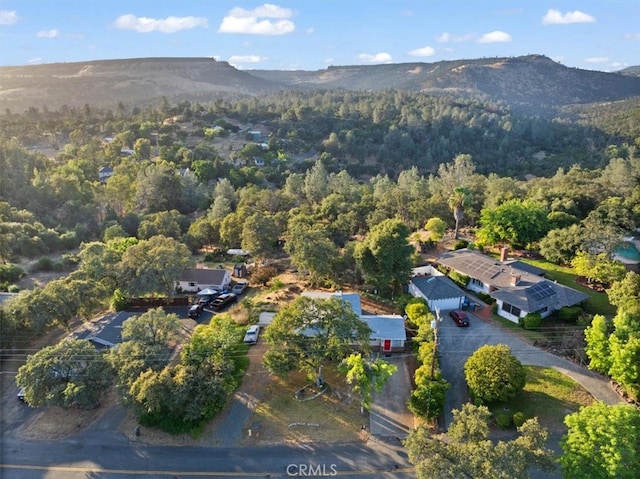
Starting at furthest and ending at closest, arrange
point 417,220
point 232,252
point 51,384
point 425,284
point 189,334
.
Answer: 1. point 417,220
2. point 232,252
3. point 425,284
4. point 189,334
5. point 51,384

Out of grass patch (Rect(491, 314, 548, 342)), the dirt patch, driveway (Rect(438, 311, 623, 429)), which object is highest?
grass patch (Rect(491, 314, 548, 342))

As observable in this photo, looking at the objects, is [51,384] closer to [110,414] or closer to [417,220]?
[110,414]

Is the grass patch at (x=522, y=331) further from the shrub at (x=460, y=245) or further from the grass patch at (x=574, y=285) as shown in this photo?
the shrub at (x=460, y=245)

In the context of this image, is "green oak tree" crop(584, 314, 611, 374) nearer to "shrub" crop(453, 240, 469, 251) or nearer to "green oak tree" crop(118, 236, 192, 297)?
"shrub" crop(453, 240, 469, 251)

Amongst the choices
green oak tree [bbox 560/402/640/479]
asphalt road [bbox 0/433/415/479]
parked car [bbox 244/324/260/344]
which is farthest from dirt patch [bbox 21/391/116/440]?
green oak tree [bbox 560/402/640/479]

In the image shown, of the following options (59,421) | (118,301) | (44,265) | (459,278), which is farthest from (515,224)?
(44,265)

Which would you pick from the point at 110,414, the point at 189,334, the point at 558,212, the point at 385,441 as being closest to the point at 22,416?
the point at 110,414

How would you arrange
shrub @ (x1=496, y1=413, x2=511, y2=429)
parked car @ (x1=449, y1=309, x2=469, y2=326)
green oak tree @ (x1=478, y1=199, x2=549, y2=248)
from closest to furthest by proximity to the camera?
shrub @ (x1=496, y1=413, x2=511, y2=429), parked car @ (x1=449, y1=309, x2=469, y2=326), green oak tree @ (x1=478, y1=199, x2=549, y2=248)
